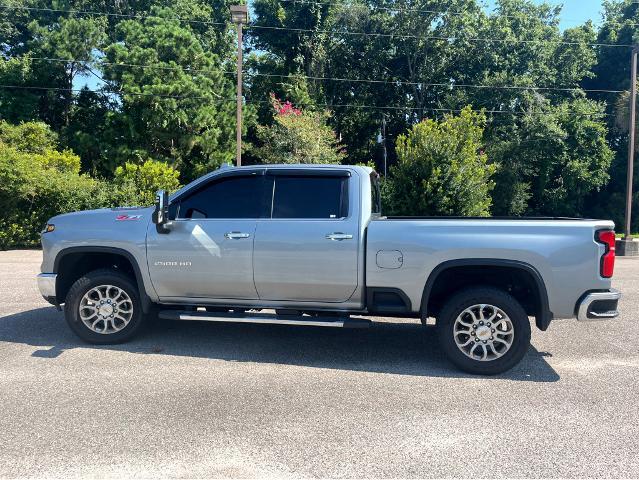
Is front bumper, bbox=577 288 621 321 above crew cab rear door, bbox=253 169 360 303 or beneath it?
beneath

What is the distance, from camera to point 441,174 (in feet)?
64.4

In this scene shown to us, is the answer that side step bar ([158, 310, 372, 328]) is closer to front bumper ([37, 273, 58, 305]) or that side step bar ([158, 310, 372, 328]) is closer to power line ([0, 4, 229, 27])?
front bumper ([37, 273, 58, 305])

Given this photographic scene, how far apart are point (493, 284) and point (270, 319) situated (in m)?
2.33

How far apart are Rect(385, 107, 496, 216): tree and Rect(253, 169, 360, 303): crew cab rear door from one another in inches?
565

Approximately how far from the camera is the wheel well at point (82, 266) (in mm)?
6023

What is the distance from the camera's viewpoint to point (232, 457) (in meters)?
3.46

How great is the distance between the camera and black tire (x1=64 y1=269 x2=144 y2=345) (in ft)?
19.2

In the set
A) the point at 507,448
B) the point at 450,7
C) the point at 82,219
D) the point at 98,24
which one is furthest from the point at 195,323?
the point at 450,7

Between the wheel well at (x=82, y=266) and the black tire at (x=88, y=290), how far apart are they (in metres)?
0.15

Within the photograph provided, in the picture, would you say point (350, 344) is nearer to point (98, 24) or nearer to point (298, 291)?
point (298, 291)

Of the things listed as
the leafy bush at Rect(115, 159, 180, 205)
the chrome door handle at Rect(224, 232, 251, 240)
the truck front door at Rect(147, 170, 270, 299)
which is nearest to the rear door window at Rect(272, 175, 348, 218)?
the truck front door at Rect(147, 170, 270, 299)

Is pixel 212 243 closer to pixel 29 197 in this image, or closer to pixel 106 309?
pixel 106 309

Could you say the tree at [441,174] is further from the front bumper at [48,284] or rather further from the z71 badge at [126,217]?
the front bumper at [48,284]

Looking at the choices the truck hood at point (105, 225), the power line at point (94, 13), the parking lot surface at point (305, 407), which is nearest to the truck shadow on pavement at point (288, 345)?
the parking lot surface at point (305, 407)
